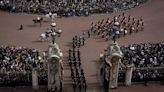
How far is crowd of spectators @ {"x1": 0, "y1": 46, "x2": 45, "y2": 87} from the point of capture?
42.1 metres

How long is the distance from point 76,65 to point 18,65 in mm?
6020

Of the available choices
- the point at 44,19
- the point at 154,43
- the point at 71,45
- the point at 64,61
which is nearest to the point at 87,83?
the point at 64,61

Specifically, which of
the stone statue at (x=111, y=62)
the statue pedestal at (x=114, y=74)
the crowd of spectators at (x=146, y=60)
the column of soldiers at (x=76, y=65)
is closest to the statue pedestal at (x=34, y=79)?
the column of soldiers at (x=76, y=65)

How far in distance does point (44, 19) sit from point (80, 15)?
204 inches

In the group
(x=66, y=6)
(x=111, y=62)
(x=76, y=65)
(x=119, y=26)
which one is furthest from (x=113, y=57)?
(x=66, y=6)

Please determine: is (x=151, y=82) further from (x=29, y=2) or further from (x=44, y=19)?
(x=29, y=2)

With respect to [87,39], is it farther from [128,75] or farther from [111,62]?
[111,62]

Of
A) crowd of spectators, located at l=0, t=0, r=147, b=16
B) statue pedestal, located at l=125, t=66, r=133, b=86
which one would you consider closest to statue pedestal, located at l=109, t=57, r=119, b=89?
statue pedestal, located at l=125, t=66, r=133, b=86

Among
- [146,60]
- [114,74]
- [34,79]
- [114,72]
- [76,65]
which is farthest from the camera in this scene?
[76,65]

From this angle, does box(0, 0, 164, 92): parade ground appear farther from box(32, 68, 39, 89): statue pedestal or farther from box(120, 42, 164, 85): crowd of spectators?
box(120, 42, 164, 85): crowd of spectators

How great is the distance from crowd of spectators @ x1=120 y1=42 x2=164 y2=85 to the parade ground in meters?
0.84

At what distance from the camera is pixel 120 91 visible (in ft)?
140

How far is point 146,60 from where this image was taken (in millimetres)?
45438

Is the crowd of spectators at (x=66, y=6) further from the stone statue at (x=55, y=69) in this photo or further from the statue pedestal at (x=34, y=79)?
the stone statue at (x=55, y=69)
